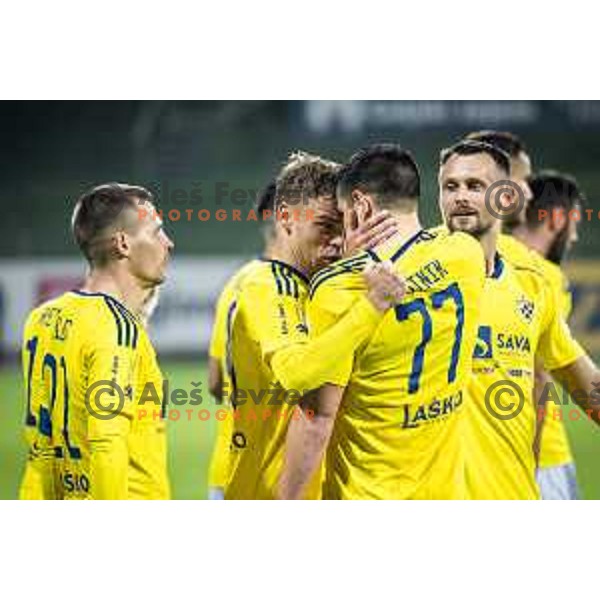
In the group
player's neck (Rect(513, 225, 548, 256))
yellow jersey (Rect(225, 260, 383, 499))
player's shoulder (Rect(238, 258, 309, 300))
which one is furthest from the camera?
player's neck (Rect(513, 225, 548, 256))

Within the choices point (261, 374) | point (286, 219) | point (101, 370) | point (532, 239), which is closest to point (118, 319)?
point (101, 370)

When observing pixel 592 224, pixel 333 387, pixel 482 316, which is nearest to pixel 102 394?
pixel 333 387

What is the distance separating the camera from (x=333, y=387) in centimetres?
330

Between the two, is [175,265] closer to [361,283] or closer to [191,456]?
[191,456]

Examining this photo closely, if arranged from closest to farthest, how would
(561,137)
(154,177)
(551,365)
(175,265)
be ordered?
(551,365)
(154,177)
(561,137)
(175,265)

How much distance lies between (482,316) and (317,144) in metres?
0.91

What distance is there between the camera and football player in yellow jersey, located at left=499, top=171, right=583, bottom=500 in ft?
13.0

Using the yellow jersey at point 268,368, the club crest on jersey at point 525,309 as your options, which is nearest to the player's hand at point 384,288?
the yellow jersey at point 268,368

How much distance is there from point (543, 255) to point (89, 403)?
1.48 m

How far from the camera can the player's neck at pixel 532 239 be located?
13.1ft

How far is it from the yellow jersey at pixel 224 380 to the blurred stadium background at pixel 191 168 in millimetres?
70

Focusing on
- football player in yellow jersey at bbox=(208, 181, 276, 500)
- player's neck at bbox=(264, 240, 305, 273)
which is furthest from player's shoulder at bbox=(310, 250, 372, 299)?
football player in yellow jersey at bbox=(208, 181, 276, 500)

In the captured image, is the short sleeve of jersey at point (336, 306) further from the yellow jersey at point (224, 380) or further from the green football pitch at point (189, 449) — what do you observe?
the green football pitch at point (189, 449)

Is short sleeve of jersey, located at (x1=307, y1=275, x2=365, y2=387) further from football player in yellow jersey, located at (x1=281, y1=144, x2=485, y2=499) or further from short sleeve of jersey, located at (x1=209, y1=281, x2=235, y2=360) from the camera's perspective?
short sleeve of jersey, located at (x1=209, y1=281, x2=235, y2=360)
